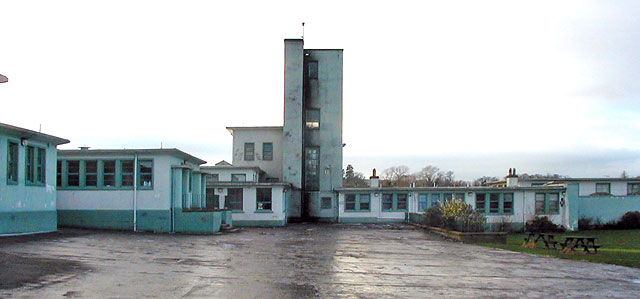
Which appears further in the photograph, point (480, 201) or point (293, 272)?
point (480, 201)

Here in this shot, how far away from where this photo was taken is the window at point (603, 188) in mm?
51156

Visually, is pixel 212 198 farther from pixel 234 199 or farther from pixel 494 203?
pixel 494 203

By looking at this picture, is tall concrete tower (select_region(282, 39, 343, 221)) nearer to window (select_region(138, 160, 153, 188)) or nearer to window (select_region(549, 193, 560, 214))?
window (select_region(549, 193, 560, 214))

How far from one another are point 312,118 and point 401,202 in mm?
11839

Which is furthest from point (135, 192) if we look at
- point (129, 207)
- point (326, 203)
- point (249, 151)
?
point (249, 151)

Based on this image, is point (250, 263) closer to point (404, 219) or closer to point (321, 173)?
point (404, 219)

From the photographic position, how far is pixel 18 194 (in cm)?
2083

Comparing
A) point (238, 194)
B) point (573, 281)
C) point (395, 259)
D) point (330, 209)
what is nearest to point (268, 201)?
point (238, 194)

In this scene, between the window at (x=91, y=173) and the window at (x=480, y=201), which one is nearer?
the window at (x=91, y=173)

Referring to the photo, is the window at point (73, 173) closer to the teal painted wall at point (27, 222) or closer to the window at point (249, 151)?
the teal painted wall at point (27, 222)

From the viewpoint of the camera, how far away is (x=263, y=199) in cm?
3966

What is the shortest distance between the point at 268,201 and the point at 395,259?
23.0 m

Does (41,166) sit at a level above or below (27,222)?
above

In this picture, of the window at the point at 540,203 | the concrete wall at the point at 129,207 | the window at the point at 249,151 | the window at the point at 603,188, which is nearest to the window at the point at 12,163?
the concrete wall at the point at 129,207
